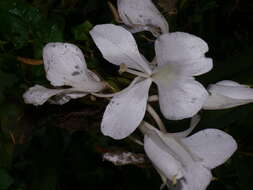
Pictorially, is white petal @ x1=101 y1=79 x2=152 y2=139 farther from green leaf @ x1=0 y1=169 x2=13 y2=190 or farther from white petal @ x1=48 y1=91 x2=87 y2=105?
green leaf @ x1=0 y1=169 x2=13 y2=190

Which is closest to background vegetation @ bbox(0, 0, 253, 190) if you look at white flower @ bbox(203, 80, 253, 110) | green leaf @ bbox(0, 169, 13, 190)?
green leaf @ bbox(0, 169, 13, 190)

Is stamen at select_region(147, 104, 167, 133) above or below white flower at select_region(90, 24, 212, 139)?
below

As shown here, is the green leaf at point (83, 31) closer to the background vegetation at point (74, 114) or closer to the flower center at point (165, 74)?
the background vegetation at point (74, 114)

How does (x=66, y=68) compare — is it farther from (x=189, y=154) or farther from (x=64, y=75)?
(x=189, y=154)

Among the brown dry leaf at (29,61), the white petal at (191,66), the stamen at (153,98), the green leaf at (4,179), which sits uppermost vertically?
the white petal at (191,66)

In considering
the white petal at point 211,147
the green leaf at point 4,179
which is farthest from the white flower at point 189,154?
the green leaf at point 4,179

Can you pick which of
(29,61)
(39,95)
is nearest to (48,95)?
(39,95)

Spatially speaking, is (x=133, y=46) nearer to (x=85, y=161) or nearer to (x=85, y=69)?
(x=85, y=69)
